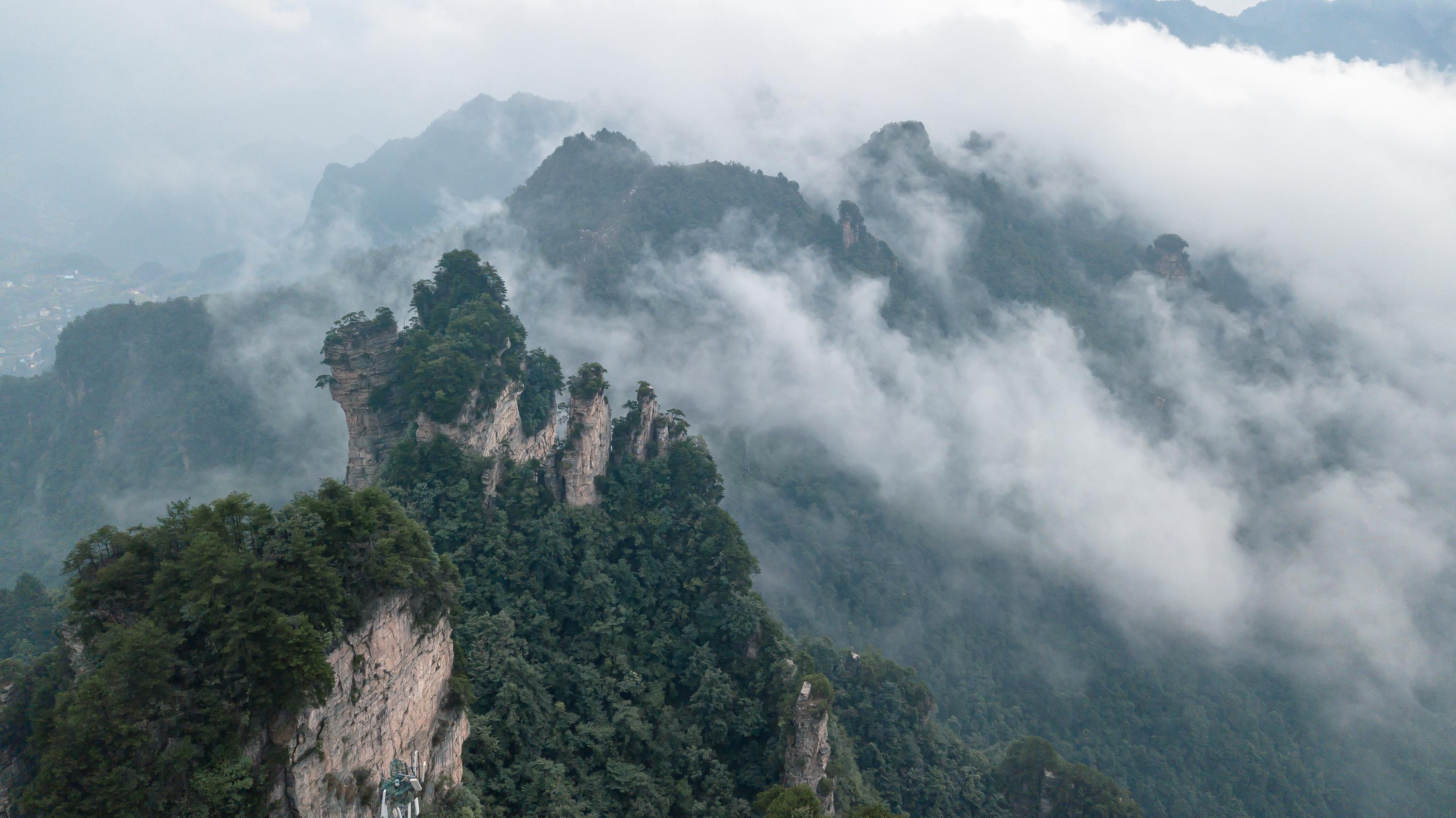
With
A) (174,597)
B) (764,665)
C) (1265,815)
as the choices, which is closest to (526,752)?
(764,665)

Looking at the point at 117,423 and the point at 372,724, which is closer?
the point at 372,724

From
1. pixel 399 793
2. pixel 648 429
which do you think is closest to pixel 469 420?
pixel 648 429

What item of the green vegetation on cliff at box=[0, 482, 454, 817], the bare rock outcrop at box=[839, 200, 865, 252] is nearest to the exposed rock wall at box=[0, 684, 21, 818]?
the green vegetation on cliff at box=[0, 482, 454, 817]

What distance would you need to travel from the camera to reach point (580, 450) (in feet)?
163

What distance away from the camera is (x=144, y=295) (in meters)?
188

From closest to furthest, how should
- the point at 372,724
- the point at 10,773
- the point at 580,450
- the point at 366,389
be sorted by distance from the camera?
the point at 10,773
the point at 372,724
the point at 366,389
the point at 580,450

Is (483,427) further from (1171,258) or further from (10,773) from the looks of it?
(1171,258)

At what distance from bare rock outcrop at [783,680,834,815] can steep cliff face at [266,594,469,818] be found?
18682mm

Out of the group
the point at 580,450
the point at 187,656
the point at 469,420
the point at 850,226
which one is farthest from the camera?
the point at 850,226

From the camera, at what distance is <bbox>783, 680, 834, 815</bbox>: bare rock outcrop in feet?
129

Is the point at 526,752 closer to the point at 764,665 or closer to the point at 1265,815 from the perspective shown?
the point at 764,665

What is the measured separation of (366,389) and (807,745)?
120 feet

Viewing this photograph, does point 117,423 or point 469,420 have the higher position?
point 469,420

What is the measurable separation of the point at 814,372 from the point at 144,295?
18054 cm
